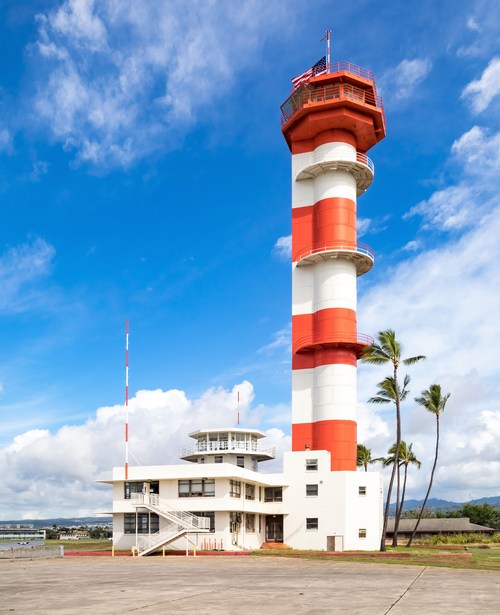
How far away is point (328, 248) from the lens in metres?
58.3

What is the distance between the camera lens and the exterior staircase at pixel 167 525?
4675 cm

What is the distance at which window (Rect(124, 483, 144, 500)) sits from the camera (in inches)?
2095

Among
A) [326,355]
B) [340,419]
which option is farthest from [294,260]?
[340,419]

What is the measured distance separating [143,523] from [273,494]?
35.1ft

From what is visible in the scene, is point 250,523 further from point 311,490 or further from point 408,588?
point 408,588

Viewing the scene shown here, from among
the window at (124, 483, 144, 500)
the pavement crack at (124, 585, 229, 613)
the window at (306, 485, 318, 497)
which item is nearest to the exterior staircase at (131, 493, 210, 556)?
the window at (124, 483, 144, 500)

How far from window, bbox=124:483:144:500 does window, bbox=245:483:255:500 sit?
8.02 m

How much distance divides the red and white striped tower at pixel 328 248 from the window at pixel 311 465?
1.47 meters

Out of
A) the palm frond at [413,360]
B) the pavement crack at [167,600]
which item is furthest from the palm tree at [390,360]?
the pavement crack at [167,600]

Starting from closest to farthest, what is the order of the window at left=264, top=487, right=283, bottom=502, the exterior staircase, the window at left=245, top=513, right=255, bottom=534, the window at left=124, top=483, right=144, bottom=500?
the exterior staircase → the window at left=124, top=483, right=144, bottom=500 → the window at left=245, top=513, right=255, bottom=534 → the window at left=264, top=487, right=283, bottom=502

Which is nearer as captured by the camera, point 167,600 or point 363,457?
point 167,600

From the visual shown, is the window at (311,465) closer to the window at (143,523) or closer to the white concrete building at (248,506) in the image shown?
the white concrete building at (248,506)

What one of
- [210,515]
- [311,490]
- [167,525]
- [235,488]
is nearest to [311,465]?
[311,490]

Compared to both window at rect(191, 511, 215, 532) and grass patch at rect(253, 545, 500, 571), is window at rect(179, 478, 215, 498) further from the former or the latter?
grass patch at rect(253, 545, 500, 571)
